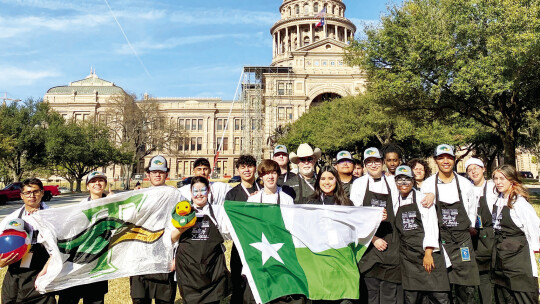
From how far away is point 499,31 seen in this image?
545 inches

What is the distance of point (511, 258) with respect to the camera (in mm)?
4309

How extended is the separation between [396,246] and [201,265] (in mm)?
2287

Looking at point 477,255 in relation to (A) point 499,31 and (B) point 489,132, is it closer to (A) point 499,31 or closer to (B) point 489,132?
(A) point 499,31

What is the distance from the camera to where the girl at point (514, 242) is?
166 inches

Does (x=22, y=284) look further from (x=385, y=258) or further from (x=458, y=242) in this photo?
(x=458, y=242)

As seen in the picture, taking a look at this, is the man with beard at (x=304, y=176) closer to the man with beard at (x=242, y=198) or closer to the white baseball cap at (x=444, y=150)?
the man with beard at (x=242, y=198)

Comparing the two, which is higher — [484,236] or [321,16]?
[321,16]

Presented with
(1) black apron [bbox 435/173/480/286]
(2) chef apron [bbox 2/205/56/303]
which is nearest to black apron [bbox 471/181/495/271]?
(1) black apron [bbox 435/173/480/286]

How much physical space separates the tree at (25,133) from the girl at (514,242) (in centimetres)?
3625

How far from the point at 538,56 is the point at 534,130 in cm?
2188

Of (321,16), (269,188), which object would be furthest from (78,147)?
(321,16)

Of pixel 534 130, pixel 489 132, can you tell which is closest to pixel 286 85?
pixel 489 132

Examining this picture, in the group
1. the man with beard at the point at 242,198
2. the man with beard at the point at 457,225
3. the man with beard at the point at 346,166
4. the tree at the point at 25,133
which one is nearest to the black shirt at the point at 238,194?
the man with beard at the point at 242,198

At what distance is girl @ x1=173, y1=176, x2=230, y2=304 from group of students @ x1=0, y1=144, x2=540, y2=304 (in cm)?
1
